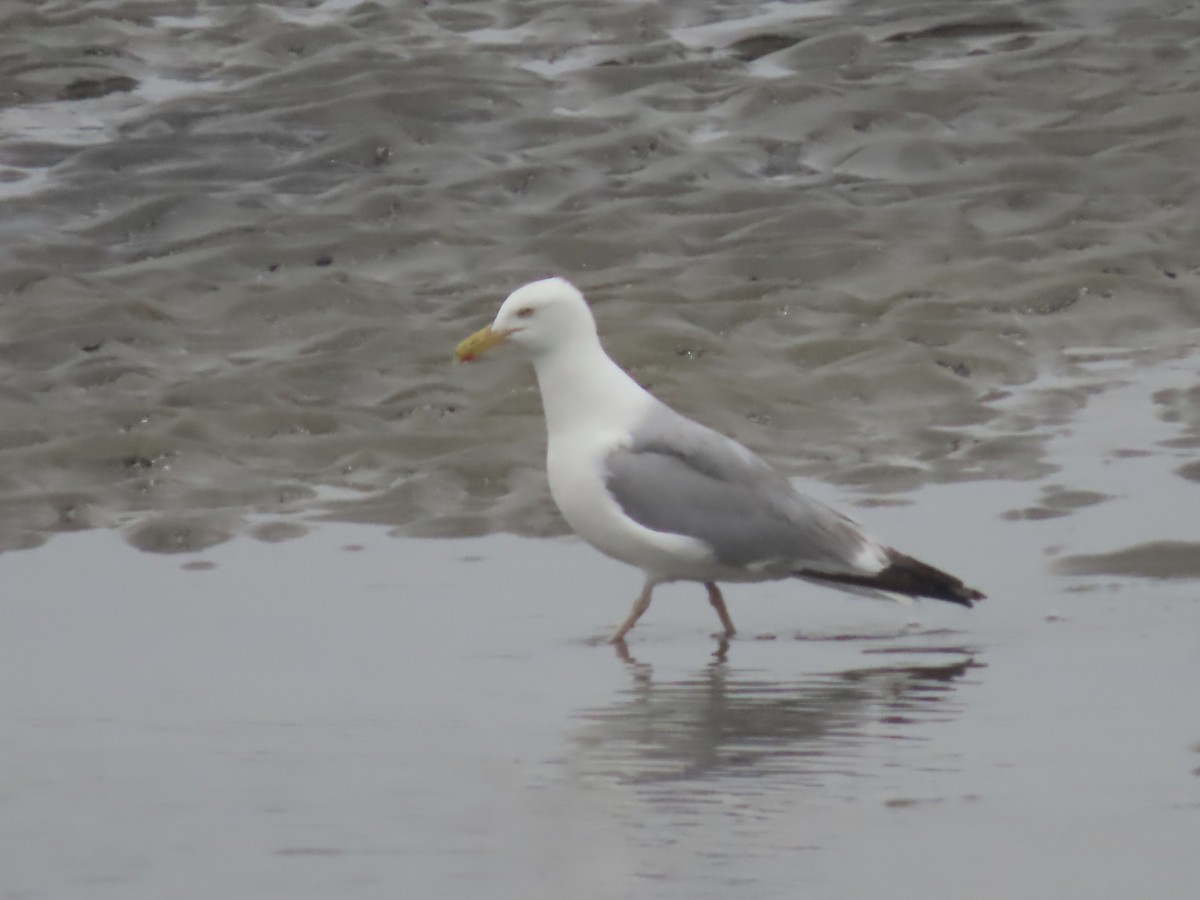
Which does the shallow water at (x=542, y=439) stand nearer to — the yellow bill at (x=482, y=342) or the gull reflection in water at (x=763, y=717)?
the gull reflection in water at (x=763, y=717)

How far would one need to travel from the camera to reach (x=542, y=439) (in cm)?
953

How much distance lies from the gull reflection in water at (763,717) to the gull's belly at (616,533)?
39 cm

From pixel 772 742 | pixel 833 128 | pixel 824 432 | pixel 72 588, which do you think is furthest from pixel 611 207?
pixel 772 742

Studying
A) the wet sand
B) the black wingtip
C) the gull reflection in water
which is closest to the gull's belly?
the wet sand

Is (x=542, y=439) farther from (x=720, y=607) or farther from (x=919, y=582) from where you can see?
(x=919, y=582)

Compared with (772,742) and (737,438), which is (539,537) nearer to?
(737,438)

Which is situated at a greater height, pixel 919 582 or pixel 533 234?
pixel 919 582

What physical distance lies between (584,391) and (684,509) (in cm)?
57

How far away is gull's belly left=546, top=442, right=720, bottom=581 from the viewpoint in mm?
7641

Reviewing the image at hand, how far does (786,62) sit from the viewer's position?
15617 mm

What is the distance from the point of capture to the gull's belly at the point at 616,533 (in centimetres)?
764

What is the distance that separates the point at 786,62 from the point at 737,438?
6.47m

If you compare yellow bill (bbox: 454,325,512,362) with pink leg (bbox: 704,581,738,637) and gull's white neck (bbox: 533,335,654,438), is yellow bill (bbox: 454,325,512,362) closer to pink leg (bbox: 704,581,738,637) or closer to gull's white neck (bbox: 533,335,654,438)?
gull's white neck (bbox: 533,335,654,438)

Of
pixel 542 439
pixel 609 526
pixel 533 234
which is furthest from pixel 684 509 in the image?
pixel 533 234
